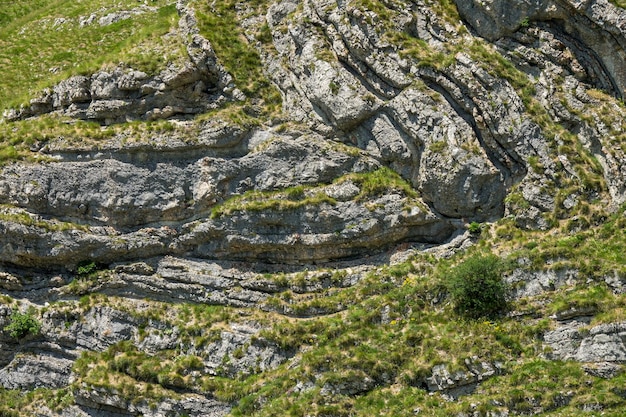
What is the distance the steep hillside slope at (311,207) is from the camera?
77.4ft

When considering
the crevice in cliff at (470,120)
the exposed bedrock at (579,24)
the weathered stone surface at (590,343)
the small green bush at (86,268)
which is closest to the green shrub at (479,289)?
the weathered stone surface at (590,343)

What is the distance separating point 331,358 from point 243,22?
19.0m

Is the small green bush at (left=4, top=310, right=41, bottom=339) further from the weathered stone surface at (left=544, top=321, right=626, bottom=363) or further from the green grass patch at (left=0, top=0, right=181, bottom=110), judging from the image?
the weathered stone surface at (left=544, top=321, right=626, bottom=363)

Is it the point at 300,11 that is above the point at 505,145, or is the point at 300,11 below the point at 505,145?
above

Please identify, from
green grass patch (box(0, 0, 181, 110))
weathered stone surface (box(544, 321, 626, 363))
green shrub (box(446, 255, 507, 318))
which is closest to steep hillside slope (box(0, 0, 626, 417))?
green shrub (box(446, 255, 507, 318))

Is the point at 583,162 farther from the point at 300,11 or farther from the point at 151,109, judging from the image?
the point at 151,109

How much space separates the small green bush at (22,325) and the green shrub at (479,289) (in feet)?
57.1

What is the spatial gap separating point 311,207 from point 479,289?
8.26 metres

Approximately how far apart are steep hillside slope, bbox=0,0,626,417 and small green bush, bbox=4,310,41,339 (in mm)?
97

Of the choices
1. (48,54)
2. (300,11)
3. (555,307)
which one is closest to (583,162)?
(555,307)

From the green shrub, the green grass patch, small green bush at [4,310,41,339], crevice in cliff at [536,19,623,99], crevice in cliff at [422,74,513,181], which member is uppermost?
the green grass patch

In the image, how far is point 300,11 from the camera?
106 ft

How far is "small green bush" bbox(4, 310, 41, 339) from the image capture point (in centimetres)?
2680

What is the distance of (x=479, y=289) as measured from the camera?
76.0 ft
